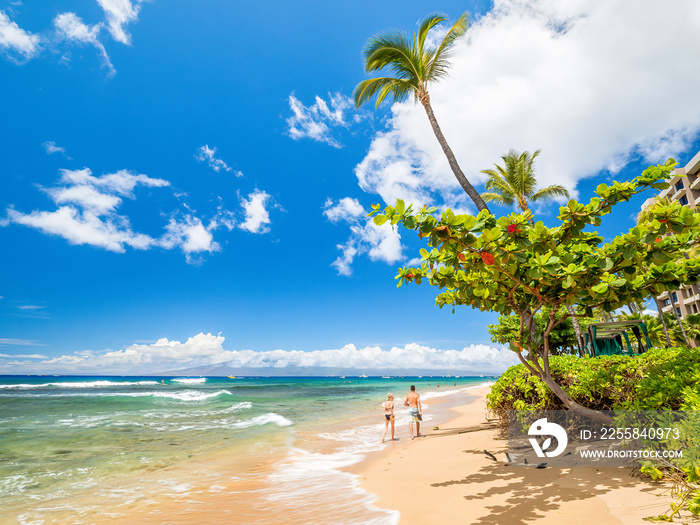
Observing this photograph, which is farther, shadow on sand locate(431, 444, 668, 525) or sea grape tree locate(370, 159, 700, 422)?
shadow on sand locate(431, 444, 668, 525)

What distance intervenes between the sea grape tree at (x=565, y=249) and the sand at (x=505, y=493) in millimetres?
2314

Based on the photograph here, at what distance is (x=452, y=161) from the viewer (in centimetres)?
1145

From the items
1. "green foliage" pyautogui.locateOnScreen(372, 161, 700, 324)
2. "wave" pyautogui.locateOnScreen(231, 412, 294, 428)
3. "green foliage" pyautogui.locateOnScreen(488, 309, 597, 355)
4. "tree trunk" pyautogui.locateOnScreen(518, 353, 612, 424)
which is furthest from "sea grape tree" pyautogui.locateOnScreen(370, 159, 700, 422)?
"green foliage" pyautogui.locateOnScreen(488, 309, 597, 355)

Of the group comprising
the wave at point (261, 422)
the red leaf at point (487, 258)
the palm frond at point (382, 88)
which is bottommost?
the wave at point (261, 422)

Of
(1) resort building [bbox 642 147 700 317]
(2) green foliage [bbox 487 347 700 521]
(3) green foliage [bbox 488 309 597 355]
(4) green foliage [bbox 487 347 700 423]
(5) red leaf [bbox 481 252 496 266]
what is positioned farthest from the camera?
(1) resort building [bbox 642 147 700 317]

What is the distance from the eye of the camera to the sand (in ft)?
13.9

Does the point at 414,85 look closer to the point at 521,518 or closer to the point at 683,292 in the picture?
the point at 521,518

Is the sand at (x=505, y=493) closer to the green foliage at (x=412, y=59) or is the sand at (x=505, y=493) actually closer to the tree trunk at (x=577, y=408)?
the tree trunk at (x=577, y=408)

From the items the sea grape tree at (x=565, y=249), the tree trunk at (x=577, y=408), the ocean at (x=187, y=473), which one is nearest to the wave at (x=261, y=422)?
the ocean at (x=187, y=473)

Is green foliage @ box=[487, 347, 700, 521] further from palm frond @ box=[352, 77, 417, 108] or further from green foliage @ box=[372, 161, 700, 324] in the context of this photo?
palm frond @ box=[352, 77, 417, 108]

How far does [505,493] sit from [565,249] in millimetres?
3679

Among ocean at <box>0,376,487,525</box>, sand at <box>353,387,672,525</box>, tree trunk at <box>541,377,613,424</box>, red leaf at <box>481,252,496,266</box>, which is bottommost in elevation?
ocean at <box>0,376,487,525</box>

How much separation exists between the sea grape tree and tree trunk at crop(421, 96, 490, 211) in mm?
5818

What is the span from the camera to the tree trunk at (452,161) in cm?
1086
